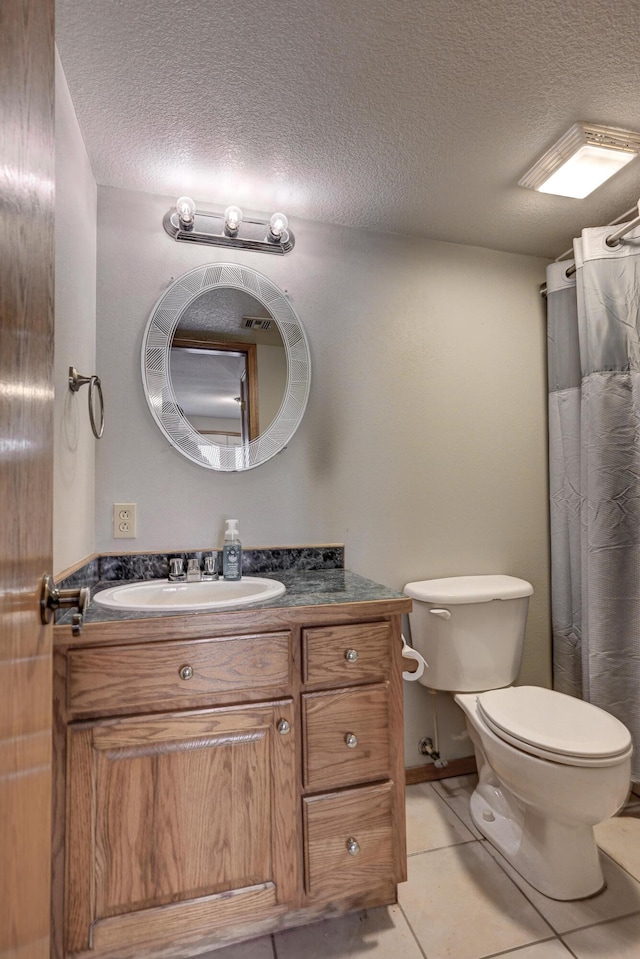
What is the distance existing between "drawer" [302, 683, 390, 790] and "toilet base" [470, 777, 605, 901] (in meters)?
0.56

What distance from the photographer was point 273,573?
1.74 m

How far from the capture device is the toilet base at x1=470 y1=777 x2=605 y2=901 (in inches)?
54.8

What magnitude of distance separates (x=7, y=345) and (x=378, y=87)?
1.30m

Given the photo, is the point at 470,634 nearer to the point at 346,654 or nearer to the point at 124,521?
the point at 346,654

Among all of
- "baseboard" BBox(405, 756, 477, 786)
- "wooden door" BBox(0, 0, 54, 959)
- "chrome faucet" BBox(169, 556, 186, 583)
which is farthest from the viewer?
"baseboard" BBox(405, 756, 477, 786)

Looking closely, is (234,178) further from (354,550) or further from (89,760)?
(89,760)

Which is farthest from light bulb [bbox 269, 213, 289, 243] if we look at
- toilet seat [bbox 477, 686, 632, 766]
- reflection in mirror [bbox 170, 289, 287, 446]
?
toilet seat [bbox 477, 686, 632, 766]

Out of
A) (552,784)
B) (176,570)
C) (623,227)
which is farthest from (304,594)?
(623,227)

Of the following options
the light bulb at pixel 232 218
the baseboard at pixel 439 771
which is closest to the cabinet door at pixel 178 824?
the baseboard at pixel 439 771

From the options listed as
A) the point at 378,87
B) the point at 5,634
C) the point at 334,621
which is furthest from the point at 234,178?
the point at 5,634

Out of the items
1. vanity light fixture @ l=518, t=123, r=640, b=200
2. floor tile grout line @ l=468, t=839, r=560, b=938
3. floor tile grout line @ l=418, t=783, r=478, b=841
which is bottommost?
floor tile grout line @ l=418, t=783, r=478, b=841

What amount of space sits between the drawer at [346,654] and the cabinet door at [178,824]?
12 centimetres

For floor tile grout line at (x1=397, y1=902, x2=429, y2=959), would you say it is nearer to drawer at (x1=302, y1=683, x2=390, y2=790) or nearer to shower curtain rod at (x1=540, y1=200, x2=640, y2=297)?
drawer at (x1=302, y1=683, x2=390, y2=790)

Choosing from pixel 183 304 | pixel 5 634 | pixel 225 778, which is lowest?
pixel 225 778
